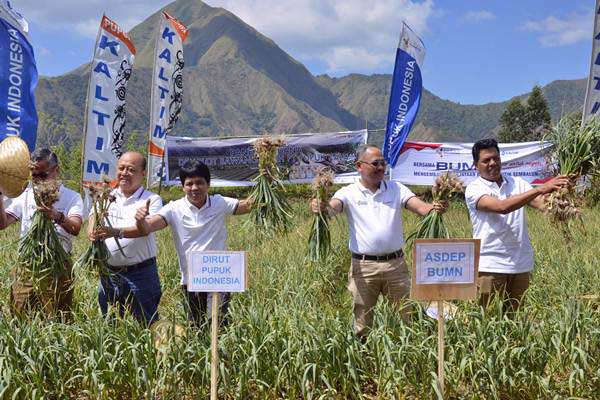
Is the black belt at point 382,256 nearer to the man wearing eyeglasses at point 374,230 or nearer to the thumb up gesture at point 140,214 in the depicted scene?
the man wearing eyeglasses at point 374,230

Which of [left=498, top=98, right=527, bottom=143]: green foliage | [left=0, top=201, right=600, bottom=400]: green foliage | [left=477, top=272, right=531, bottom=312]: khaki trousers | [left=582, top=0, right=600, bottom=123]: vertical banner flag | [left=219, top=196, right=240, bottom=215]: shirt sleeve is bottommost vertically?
[left=0, top=201, right=600, bottom=400]: green foliage

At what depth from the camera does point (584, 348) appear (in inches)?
112

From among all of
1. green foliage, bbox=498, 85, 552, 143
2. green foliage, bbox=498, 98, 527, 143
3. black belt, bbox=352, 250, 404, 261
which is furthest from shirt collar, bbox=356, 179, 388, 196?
green foliage, bbox=498, 98, 527, 143

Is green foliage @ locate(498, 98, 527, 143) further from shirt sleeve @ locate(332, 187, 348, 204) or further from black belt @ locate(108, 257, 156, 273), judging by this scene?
black belt @ locate(108, 257, 156, 273)

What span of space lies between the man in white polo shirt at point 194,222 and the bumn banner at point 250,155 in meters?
9.25

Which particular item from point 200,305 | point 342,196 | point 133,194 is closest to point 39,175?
point 133,194

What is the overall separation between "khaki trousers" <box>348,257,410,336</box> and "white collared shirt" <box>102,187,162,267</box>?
137 centimetres

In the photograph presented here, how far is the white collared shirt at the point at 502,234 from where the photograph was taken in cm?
340

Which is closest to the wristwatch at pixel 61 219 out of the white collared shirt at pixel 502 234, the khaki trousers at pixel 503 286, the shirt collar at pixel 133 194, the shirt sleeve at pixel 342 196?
the shirt collar at pixel 133 194

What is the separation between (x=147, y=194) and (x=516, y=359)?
246 cm

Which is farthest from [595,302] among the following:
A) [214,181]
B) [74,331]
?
[214,181]

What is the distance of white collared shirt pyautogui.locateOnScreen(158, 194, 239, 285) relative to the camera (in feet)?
11.1

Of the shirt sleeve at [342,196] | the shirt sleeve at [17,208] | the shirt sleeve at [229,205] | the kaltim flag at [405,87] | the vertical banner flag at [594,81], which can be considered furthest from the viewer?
the kaltim flag at [405,87]

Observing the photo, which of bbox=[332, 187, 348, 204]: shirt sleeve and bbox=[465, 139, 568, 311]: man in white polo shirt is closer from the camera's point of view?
bbox=[465, 139, 568, 311]: man in white polo shirt
